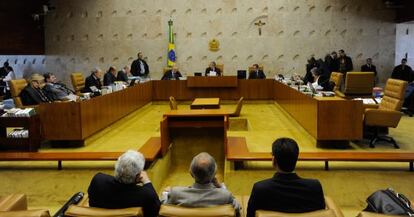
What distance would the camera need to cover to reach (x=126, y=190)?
285 cm

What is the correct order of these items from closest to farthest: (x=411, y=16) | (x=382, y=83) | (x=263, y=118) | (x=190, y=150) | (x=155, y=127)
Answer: (x=190, y=150) < (x=155, y=127) < (x=263, y=118) < (x=411, y=16) < (x=382, y=83)

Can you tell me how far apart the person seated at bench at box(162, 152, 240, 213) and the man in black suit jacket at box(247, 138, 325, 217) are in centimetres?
17

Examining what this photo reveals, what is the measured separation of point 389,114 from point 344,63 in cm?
778

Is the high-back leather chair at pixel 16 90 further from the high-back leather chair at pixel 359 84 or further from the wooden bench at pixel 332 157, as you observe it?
the high-back leather chair at pixel 359 84

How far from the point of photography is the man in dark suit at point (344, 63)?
45.1ft

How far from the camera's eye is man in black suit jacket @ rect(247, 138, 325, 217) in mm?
2578

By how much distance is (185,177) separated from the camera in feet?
20.3

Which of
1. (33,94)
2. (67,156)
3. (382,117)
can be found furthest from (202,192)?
(33,94)

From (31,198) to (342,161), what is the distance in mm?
3429

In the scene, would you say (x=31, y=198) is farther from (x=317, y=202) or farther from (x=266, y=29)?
(x=266, y=29)

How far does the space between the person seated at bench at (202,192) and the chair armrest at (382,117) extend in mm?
4141

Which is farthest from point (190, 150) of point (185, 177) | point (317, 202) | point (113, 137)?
point (317, 202)

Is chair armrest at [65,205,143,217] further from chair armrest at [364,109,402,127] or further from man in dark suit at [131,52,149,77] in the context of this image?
man in dark suit at [131,52,149,77]

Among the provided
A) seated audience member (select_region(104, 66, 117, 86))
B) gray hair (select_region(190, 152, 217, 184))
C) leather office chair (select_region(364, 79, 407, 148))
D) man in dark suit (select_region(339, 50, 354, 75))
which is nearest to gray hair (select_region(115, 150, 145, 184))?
gray hair (select_region(190, 152, 217, 184))
